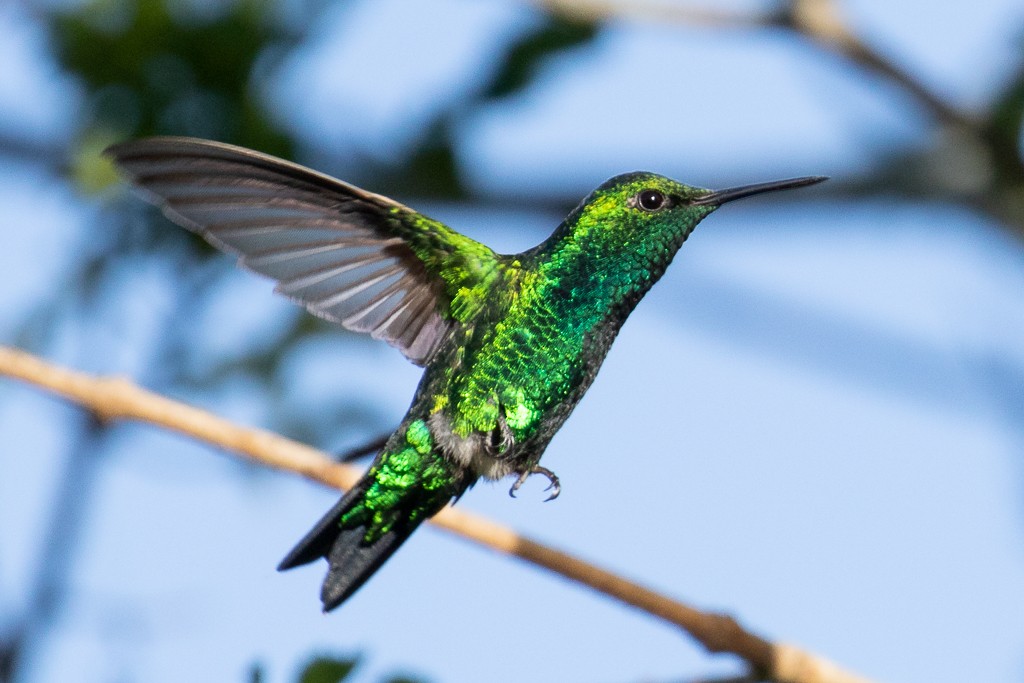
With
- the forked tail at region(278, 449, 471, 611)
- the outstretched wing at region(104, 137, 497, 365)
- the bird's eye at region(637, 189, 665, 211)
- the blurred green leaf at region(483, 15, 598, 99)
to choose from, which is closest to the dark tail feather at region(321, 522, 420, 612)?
the forked tail at region(278, 449, 471, 611)

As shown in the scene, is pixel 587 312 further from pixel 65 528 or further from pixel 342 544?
pixel 65 528

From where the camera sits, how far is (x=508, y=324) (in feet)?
9.06

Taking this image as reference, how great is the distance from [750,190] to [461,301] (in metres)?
0.66

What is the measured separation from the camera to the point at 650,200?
2.74 metres

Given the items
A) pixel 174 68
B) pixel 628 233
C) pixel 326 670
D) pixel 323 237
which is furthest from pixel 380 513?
pixel 174 68

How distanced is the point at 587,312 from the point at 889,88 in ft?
7.38

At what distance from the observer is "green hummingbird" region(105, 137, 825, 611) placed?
104 inches

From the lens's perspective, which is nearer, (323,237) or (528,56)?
(323,237)

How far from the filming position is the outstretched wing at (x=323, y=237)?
8.14 feet

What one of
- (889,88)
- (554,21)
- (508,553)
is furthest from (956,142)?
(508,553)

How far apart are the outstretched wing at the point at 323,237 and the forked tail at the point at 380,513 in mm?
275

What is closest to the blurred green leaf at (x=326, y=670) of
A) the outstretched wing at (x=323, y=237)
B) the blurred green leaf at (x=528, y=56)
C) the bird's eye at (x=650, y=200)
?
the outstretched wing at (x=323, y=237)

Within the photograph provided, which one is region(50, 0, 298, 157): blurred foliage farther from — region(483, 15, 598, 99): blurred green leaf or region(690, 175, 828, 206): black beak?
region(690, 175, 828, 206): black beak

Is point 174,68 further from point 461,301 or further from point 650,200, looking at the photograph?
point 650,200
